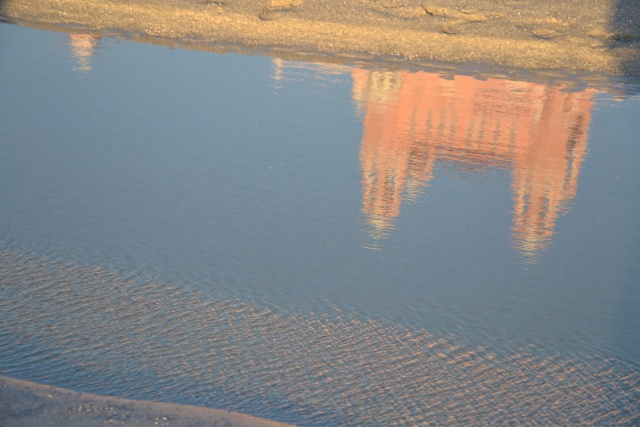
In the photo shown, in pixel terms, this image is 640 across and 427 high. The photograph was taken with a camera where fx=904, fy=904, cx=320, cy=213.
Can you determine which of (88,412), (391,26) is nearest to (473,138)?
(88,412)

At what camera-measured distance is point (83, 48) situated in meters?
12.1

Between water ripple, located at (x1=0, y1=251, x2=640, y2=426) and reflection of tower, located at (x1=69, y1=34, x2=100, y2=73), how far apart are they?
6.44 m

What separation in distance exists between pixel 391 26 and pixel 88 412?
12244mm

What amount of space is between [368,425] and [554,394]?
94 cm

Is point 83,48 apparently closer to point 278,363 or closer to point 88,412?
point 278,363

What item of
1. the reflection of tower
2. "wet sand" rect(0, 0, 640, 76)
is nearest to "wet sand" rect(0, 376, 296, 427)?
the reflection of tower

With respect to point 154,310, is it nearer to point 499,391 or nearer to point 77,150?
point 499,391

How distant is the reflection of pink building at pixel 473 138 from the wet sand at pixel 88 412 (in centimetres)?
269

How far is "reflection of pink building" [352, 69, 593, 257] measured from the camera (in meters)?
6.74

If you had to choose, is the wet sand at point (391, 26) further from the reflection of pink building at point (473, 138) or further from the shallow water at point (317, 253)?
the shallow water at point (317, 253)

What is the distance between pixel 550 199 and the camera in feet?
23.2

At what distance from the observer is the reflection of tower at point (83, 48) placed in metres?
10.7

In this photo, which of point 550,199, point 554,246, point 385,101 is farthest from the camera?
point 385,101

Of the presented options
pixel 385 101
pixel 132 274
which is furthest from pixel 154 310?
pixel 385 101
